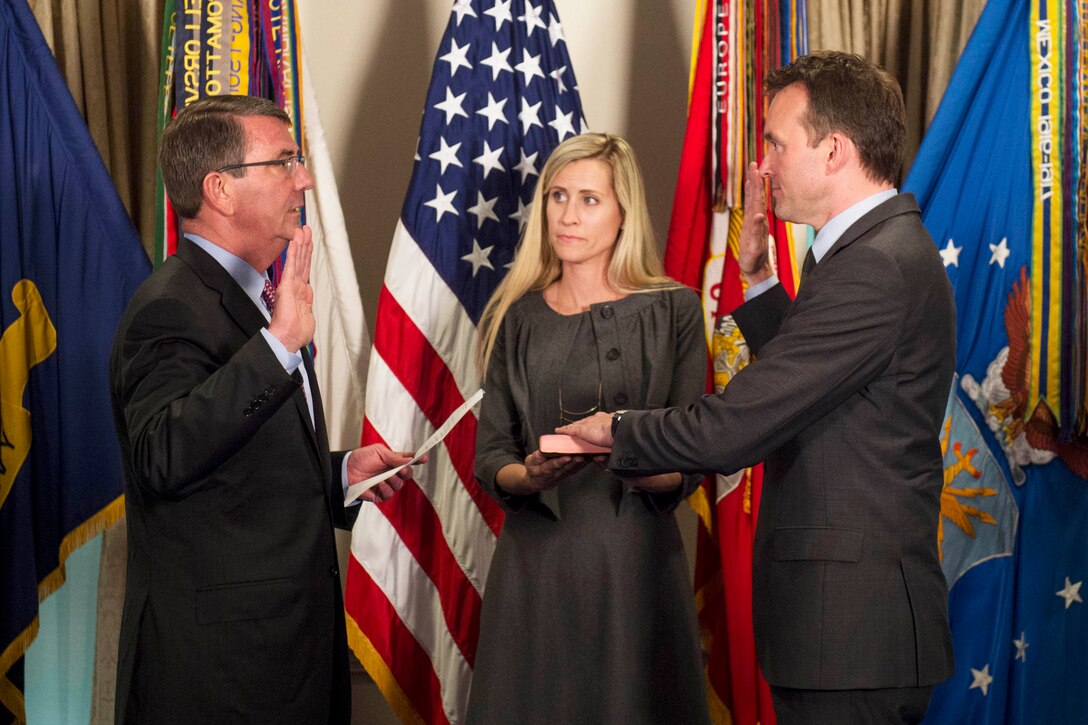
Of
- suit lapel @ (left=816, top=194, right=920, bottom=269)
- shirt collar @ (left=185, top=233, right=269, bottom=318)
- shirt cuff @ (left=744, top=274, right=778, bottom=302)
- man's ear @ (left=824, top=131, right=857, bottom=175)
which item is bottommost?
shirt cuff @ (left=744, top=274, right=778, bottom=302)

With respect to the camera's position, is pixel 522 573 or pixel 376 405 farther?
pixel 376 405

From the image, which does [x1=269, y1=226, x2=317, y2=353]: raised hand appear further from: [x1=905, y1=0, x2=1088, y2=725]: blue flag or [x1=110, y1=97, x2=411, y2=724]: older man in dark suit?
[x1=905, y1=0, x2=1088, y2=725]: blue flag

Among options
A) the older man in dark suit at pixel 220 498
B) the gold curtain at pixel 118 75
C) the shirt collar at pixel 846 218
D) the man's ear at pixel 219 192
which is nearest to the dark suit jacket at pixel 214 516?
the older man in dark suit at pixel 220 498

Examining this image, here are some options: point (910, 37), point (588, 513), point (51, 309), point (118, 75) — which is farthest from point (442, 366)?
point (910, 37)

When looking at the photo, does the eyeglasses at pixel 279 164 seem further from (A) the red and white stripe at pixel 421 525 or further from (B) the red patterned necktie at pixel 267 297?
(A) the red and white stripe at pixel 421 525

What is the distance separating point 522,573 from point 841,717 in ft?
3.34

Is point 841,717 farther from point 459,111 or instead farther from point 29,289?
point 29,289

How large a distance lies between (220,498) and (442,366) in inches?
58.2

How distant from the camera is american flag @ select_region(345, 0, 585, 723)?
3.37m

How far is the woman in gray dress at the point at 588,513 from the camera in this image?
264cm

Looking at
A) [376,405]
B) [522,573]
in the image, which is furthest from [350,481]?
[376,405]

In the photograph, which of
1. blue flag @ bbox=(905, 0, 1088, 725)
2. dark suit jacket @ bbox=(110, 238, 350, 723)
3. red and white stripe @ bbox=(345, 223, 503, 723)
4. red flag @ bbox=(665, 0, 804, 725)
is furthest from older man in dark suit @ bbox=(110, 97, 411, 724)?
blue flag @ bbox=(905, 0, 1088, 725)

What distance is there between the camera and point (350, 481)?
248 cm

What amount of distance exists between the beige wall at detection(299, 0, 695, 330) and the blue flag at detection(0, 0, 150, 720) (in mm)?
1128
